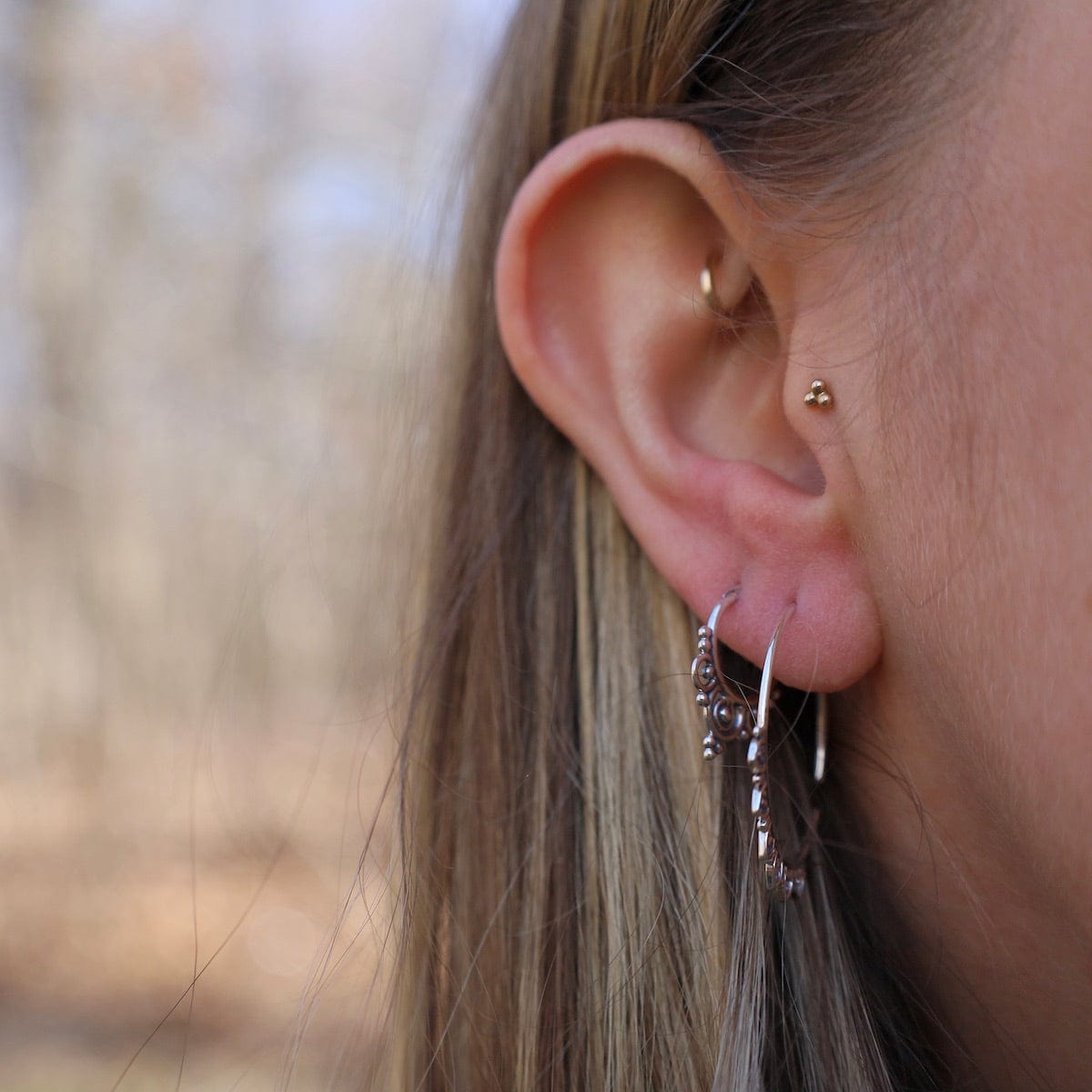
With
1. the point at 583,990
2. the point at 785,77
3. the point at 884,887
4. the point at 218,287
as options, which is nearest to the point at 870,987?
the point at 884,887

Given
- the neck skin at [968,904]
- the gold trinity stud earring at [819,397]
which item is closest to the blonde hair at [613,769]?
the neck skin at [968,904]

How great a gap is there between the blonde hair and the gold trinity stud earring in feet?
0.50

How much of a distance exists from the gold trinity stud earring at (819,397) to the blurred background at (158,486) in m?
2.96

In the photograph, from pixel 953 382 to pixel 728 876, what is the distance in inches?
17.3

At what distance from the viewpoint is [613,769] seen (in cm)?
85

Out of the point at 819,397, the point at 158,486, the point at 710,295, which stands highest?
the point at 158,486

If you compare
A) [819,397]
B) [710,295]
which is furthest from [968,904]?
[710,295]

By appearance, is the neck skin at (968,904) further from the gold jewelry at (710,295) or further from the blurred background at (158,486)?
the blurred background at (158,486)

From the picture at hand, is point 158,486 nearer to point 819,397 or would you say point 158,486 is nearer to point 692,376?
point 692,376

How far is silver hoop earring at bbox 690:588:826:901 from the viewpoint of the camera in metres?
0.75

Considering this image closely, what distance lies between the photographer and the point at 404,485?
117cm

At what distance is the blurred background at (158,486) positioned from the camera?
4.21 metres

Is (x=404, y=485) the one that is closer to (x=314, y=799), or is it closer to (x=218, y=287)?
(x=314, y=799)

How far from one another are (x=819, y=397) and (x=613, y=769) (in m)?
0.37
